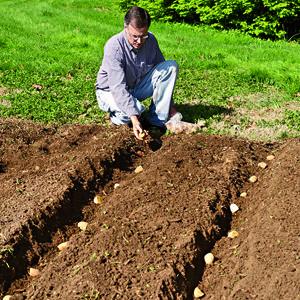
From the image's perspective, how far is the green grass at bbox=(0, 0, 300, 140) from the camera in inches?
248

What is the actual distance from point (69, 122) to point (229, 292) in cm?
330

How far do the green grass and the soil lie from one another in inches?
32.1

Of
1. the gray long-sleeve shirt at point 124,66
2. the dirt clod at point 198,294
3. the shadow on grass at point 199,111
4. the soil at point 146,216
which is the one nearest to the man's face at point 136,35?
the gray long-sleeve shirt at point 124,66

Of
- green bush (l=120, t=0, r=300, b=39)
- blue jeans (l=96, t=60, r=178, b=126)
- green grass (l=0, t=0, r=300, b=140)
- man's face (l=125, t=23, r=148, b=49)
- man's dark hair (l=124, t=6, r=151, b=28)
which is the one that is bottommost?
green bush (l=120, t=0, r=300, b=39)

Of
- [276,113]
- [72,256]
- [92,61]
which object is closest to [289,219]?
[72,256]

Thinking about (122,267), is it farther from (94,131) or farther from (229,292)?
(94,131)

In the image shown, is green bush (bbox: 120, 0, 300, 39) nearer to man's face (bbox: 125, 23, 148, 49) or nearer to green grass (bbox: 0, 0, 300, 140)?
green grass (bbox: 0, 0, 300, 140)

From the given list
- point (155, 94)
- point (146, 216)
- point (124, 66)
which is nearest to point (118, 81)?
point (124, 66)

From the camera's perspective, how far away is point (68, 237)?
409cm

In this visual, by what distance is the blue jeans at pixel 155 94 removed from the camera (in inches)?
227

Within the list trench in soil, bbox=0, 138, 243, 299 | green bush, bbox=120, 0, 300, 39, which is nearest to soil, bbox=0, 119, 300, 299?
trench in soil, bbox=0, 138, 243, 299

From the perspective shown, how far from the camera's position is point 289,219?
3916 mm

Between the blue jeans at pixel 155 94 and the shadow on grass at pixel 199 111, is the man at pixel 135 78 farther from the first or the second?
the shadow on grass at pixel 199 111

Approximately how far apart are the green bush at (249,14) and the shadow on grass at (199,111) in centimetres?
482
